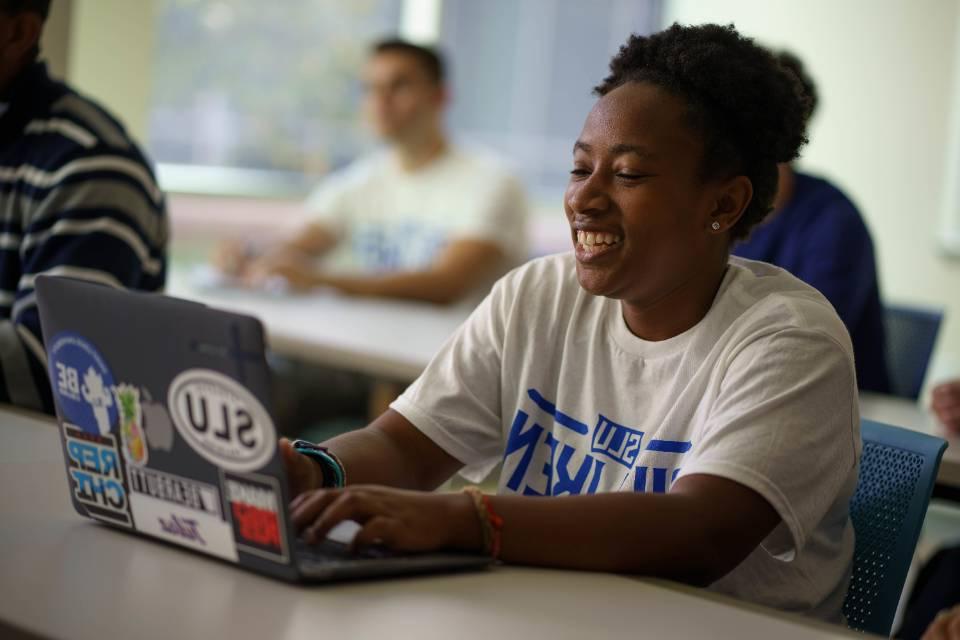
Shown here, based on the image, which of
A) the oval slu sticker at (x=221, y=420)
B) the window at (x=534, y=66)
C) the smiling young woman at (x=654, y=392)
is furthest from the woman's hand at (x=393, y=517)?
the window at (x=534, y=66)

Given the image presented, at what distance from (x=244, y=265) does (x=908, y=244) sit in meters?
3.26

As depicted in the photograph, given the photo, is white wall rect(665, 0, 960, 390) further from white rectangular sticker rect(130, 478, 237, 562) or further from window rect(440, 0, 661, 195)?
white rectangular sticker rect(130, 478, 237, 562)

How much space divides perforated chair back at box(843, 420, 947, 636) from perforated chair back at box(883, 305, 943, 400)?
1498 millimetres

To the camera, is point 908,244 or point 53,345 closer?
point 53,345

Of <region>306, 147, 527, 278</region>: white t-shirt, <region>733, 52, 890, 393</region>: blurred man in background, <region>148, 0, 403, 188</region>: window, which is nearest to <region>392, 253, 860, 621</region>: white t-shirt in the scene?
<region>733, 52, 890, 393</region>: blurred man in background

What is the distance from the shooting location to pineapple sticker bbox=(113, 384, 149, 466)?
110 centimetres

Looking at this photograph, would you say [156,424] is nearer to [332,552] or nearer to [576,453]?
[332,552]

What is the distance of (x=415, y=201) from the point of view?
13.3 feet

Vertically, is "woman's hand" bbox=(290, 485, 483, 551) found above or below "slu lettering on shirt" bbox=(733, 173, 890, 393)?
above

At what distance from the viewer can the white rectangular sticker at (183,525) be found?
1.08 meters

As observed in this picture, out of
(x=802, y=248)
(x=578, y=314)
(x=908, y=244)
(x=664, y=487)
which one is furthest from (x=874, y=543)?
(x=908, y=244)

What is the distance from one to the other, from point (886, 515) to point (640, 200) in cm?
49

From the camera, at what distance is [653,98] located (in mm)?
1417

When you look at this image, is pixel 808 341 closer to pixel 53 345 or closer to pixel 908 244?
pixel 53 345
